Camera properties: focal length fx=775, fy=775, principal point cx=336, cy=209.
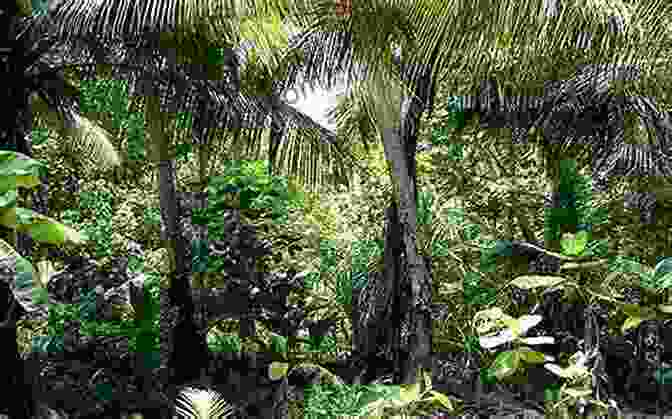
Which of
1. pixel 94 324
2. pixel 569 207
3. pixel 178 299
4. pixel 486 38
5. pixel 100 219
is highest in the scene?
pixel 486 38

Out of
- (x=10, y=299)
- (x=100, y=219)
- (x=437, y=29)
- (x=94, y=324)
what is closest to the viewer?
(x=437, y=29)

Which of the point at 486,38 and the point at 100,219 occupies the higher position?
the point at 486,38

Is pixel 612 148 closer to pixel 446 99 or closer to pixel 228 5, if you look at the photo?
pixel 446 99

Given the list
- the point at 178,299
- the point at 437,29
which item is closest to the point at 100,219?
the point at 178,299

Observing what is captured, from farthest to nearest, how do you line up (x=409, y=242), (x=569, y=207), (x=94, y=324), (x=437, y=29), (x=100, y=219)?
1. (x=100, y=219)
2. (x=94, y=324)
3. (x=569, y=207)
4. (x=409, y=242)
5. (x=437, y=29)

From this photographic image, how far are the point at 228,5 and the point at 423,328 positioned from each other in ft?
15.2

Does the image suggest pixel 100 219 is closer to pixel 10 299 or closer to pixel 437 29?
pixel 10 299

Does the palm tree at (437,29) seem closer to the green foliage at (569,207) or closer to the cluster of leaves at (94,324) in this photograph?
the green foliage at (569,207)

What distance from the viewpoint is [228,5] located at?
6777 millimetres

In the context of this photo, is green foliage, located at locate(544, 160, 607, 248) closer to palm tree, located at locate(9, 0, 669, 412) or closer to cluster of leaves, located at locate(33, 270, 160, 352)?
palm tree, located at locate(9, 0, 669, 412)

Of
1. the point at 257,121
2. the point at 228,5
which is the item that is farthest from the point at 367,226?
the point at 228,5

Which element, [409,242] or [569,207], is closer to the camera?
[409,242]

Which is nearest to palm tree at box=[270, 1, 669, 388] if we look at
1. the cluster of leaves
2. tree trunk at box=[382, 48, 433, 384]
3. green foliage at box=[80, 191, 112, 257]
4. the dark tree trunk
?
tree trunk at box=[382, 48, 433, 384]

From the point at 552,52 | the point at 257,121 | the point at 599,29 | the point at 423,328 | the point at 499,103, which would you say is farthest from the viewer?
the point at 499,103
